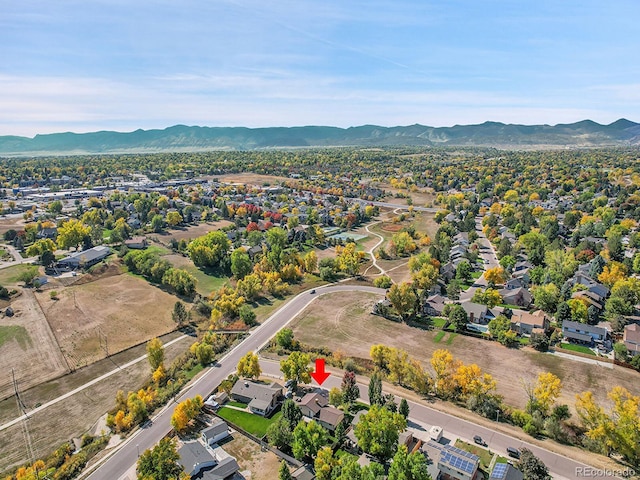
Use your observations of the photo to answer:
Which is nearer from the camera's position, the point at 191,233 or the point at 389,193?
the point at 191,233

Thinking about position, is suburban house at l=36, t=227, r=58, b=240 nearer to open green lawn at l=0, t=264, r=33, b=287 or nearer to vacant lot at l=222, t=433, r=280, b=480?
open green lawn at l=0, t=264, r=33, b=287

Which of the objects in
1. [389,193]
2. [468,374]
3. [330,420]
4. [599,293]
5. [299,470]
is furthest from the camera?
[389,193]

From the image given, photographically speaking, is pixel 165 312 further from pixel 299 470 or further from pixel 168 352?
pixel 299 470

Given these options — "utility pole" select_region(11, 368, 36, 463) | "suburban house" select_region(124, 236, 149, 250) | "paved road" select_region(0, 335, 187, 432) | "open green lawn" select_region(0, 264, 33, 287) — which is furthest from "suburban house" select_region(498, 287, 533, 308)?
"open green lawn" select_region(0, 264, 33, 287)

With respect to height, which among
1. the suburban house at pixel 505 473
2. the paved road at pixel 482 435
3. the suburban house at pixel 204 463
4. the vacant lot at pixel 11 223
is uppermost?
the vacant lot at pixel 11 223

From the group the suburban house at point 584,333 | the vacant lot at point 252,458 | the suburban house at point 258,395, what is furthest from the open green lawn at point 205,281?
the suburban house at point 584,333

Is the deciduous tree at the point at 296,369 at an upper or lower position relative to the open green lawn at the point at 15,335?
upper

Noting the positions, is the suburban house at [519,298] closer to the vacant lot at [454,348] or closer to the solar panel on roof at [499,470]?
the vacant lot at [454,348]

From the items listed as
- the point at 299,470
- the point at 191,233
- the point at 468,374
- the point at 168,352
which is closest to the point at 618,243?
the point at 468,374
